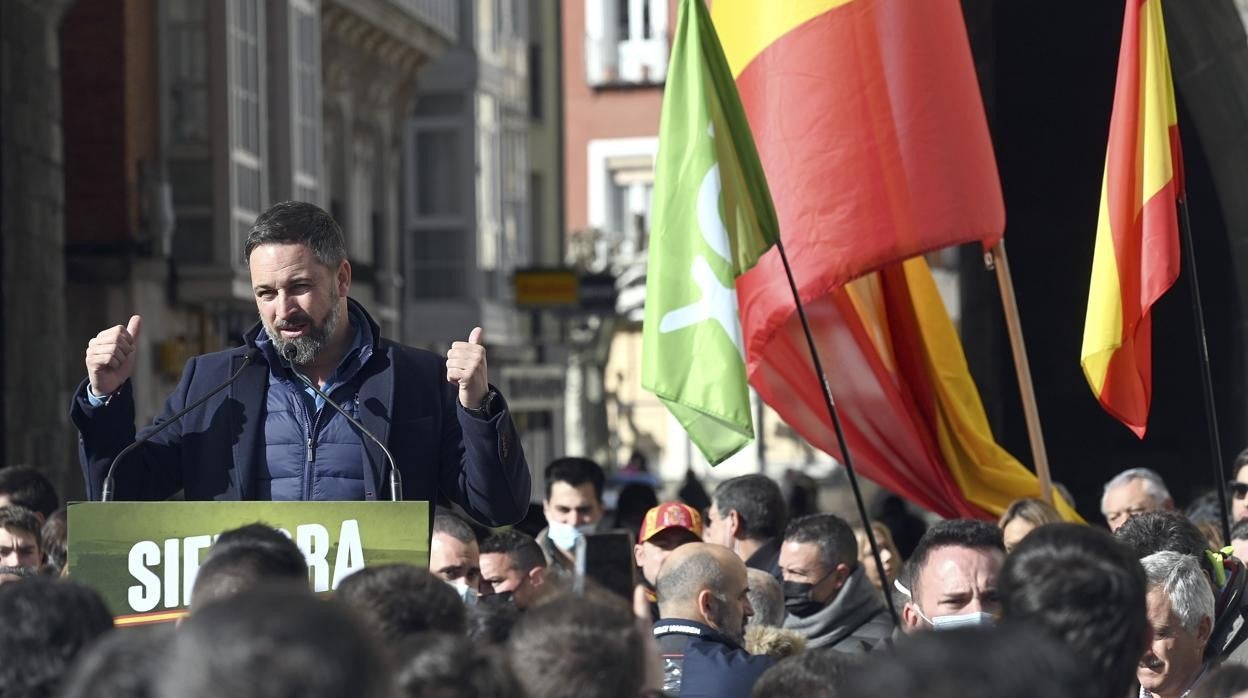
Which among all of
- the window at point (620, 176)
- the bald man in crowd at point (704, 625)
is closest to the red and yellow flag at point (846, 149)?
the bald man in crowd at point (704, 625)

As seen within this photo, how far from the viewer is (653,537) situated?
771cm

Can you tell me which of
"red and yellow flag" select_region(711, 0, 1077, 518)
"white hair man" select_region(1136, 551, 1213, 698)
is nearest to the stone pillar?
"red and yellow flag" select_region(711, 0, 1077, 518)

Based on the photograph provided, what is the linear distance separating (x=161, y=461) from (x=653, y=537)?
294 cm

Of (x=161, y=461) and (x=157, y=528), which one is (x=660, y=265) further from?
(x=157, y=528)

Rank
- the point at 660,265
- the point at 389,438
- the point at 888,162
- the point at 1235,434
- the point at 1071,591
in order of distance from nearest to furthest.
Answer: the point at 1071,591 < the point at 389,438 < the point at 660,265 < the point at 888,162 < the point at 1235,434

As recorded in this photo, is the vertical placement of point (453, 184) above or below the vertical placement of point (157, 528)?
above

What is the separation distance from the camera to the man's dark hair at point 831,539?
7.41 m

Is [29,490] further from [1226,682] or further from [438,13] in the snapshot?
[438,13]

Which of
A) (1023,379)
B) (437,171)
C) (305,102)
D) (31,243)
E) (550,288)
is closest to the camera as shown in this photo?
(1023,379)

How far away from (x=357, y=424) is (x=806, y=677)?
51.2 inches

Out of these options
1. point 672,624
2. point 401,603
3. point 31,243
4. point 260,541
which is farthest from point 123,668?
point 31,243

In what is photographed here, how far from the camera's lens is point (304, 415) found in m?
4.95

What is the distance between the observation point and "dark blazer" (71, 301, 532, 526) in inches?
192

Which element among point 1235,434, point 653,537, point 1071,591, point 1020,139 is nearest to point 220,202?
point 1020,139
